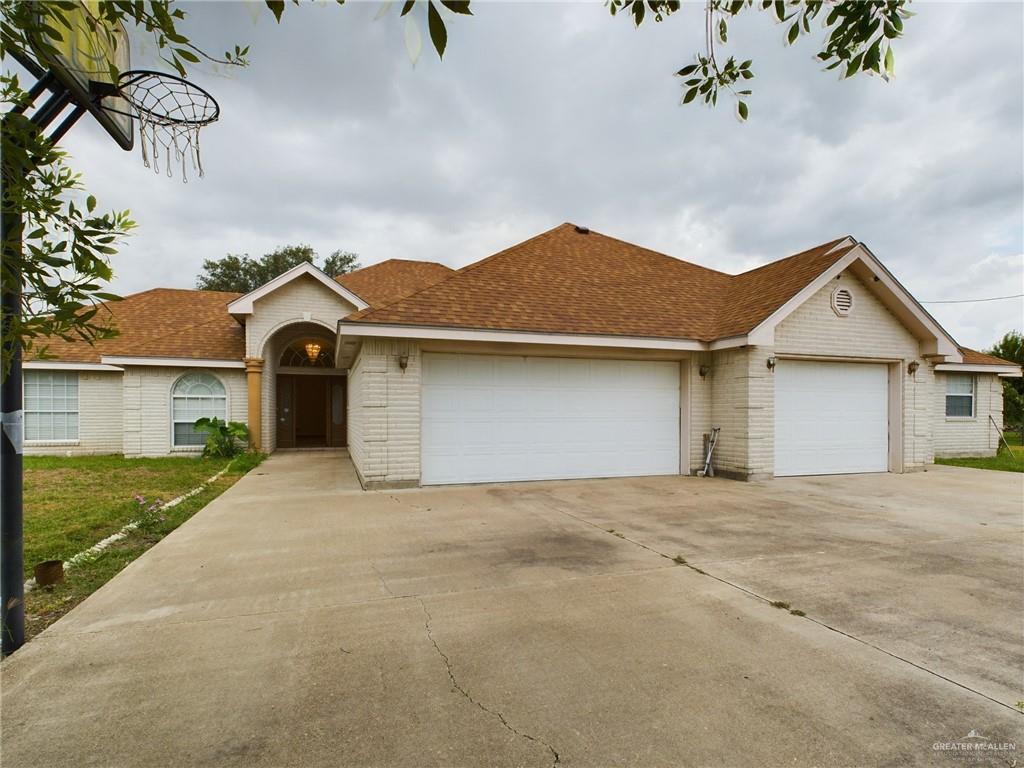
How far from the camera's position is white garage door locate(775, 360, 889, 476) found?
34.6 feet

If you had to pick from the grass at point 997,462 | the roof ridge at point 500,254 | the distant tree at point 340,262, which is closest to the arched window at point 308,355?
the roof ridge at point 500,254

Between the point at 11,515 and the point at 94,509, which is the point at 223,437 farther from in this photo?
the point at 11,515

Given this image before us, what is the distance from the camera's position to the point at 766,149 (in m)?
9.80

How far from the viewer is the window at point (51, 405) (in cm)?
1445

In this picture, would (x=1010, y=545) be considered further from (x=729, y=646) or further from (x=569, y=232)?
(x=569, y=232)

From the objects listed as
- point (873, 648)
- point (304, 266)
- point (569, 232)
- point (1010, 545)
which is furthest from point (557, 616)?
point (304, 266)

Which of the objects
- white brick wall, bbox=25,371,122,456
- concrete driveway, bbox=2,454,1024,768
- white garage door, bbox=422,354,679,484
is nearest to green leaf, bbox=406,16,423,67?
concrete driveway, bbox=2,454,1024,768

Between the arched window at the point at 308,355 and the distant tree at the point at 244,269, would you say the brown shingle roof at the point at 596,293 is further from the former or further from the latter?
the distant tree at the point at 244,269

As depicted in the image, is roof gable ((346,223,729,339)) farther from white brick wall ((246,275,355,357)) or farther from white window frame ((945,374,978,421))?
white window frame ((945,374,978,421))

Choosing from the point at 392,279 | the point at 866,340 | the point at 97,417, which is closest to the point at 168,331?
the point at 97,417

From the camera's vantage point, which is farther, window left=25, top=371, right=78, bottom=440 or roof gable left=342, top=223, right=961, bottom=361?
window left=25, top=371, right=78, bottom=440

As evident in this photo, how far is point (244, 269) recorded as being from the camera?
38875 mm

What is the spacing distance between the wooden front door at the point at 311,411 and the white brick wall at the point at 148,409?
396 centimetres

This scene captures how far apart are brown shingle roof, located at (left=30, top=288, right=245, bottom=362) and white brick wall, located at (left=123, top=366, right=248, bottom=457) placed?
66 centimetres
